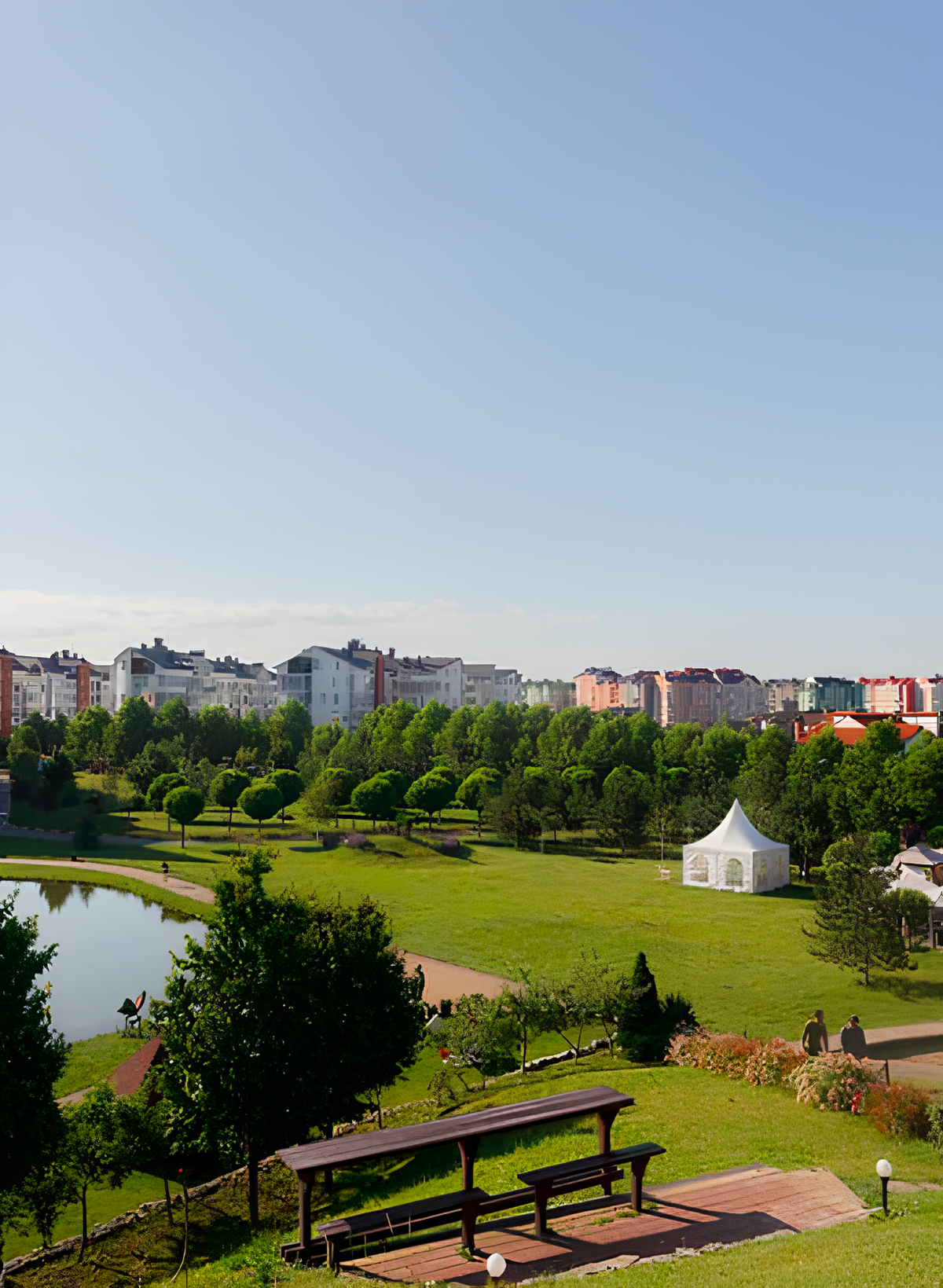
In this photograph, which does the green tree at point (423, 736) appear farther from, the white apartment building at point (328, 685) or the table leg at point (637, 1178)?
the table leg at point (637, 1178)

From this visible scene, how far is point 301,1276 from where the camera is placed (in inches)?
323

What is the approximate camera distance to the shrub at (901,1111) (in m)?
12.7

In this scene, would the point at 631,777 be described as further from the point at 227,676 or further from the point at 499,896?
the point at 227,676

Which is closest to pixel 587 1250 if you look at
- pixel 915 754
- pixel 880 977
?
pixel 880 977

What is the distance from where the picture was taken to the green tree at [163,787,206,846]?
5203 cm

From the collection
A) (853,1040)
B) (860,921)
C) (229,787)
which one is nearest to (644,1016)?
(853,1040)

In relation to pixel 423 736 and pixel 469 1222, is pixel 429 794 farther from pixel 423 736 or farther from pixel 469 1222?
pixel 469 1222

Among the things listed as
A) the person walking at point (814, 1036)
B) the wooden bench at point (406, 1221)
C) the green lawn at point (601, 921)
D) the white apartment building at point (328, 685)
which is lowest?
the green lawn at point (601, 921)

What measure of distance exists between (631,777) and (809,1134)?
43.0 metres

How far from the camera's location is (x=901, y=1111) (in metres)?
12.8

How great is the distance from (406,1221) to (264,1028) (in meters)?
6.88

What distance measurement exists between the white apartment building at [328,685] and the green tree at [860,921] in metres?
78.9

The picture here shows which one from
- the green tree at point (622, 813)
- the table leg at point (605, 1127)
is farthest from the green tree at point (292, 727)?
the table leg at point (605, 1127)

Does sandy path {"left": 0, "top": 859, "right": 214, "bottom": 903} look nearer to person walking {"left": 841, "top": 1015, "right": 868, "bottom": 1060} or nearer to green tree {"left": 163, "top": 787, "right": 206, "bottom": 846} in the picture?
green tree {"left": 163, "top": 787, "right": 206, "bottom": 846}
